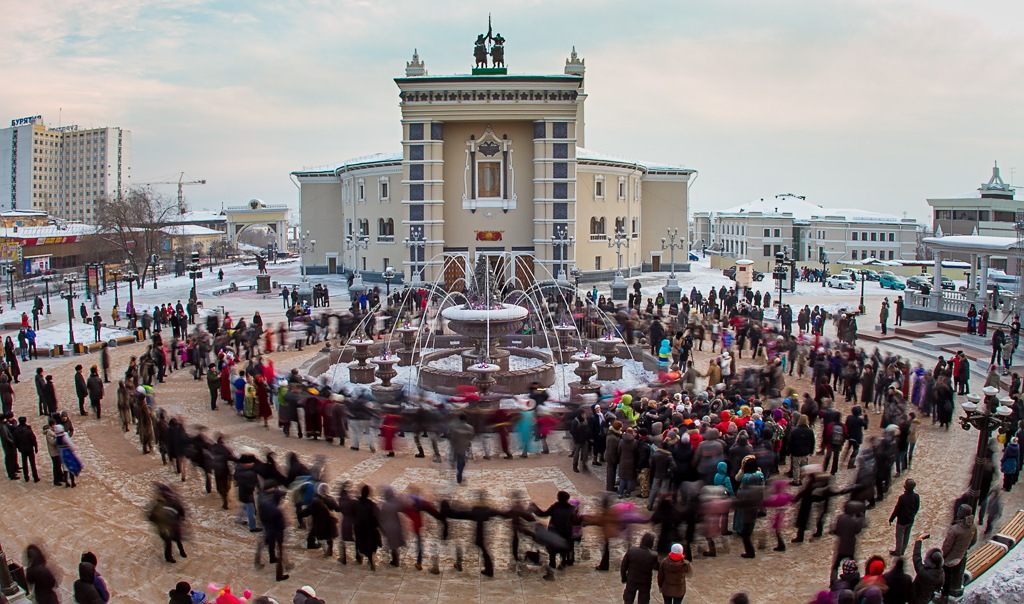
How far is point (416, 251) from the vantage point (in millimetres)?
42281

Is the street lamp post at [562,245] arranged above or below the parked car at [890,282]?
above

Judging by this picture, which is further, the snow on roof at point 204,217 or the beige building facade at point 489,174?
the snow on roof at point 204,217

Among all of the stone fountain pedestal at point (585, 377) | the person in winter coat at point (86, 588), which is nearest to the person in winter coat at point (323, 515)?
the person in winter coat at point (86, 588)

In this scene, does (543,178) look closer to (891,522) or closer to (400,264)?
(400,264)

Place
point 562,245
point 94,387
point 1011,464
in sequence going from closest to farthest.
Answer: point 1011,464, point 94,387, point 562,245

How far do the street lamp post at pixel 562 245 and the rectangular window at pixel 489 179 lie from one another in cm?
409

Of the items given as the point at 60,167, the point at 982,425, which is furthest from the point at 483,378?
the point at 60,167

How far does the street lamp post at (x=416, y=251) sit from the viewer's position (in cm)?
4197

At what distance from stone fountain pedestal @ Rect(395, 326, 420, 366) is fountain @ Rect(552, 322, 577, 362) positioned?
14.8 ft

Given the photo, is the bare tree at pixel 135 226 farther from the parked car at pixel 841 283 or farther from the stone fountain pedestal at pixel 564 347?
the parked car at pixel 841 283

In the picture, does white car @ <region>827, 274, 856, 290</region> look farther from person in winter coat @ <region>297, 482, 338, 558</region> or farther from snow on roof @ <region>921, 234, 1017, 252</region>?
person in winter coat @ <region>297, 482, 338, 558</region>

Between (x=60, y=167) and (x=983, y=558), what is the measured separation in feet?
520

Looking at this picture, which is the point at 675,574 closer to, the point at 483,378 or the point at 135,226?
the point at 483,378

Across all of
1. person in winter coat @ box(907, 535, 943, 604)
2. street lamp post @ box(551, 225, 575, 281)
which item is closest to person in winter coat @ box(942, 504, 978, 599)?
person in winter coat @ box(907, 535, 943, 604)
